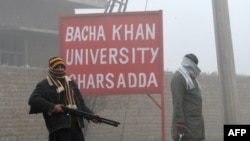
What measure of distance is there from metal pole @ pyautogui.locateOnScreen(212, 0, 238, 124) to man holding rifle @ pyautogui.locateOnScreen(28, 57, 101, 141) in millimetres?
2745

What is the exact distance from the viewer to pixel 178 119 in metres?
5.88

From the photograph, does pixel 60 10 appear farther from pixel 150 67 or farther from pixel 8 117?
pixel 150 67

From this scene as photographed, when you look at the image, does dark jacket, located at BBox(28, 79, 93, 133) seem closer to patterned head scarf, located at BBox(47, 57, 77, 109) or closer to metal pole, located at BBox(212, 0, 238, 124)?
patterned head scarf, located at BBox(47, 57, 77, 109)

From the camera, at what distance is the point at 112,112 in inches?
499

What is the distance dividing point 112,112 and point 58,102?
7.36 metres

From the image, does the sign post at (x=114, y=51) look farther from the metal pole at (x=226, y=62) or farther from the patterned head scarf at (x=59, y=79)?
the patterned head scarf at (x=59, y=79)

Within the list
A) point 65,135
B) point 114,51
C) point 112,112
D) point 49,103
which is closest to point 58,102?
point 49,103

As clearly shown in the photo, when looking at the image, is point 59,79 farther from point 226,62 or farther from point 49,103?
point 226,62

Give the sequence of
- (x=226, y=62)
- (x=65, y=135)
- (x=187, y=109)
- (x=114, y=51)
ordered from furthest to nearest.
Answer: (x=114, y=51) < (x=226, y=62) < (x=187, y=109) < (x=65, y=135)

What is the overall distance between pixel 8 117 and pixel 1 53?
1008 cm

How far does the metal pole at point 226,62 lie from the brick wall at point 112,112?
2.87 metres

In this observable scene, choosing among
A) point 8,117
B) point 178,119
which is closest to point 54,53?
point 8,117

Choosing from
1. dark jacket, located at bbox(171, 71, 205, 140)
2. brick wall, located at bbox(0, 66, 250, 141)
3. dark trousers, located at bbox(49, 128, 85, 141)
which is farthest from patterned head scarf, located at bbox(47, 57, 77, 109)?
brick wall, located at bbox(0, 66, 250, 141)

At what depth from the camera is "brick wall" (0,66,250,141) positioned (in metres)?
10.9
